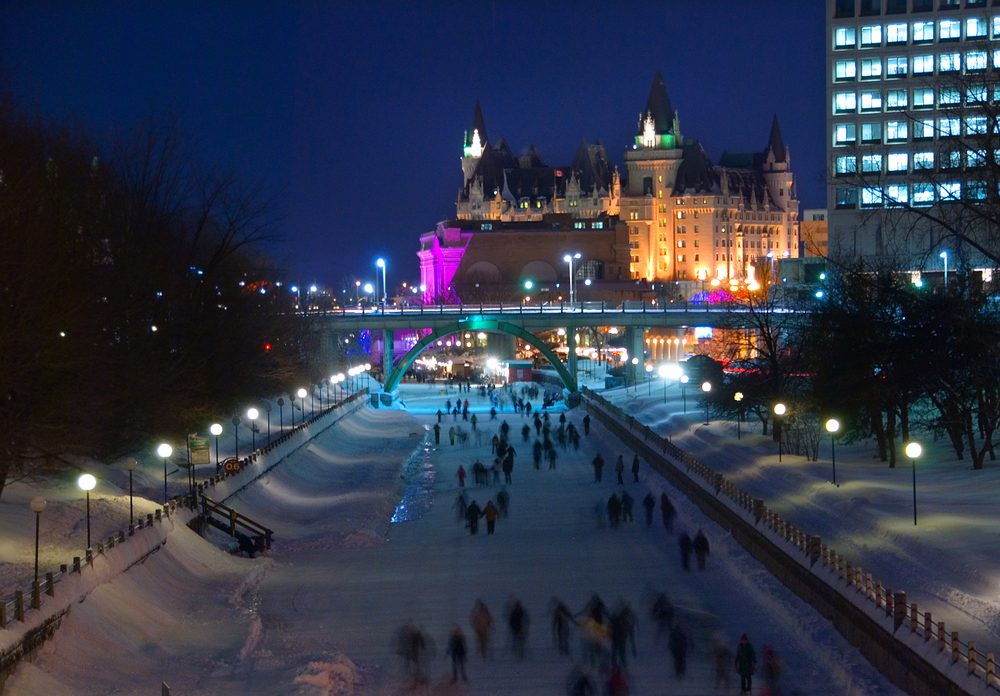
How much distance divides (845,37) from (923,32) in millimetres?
3852

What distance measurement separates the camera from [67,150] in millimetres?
30984

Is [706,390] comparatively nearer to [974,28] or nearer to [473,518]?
[473,518]

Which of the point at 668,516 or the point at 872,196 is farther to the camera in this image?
the point at 872,196

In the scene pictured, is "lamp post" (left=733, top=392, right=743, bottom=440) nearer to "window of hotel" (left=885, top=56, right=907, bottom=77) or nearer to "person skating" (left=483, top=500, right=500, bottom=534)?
"person skating" (left=483, top=500, right=500, bottom=534)

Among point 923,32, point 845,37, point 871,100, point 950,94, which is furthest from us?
point 845,37

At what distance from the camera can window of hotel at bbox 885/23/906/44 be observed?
63281 millimetres

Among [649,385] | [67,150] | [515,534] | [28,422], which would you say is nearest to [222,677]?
[28,422]

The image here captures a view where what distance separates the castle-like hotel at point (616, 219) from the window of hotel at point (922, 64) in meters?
56.6

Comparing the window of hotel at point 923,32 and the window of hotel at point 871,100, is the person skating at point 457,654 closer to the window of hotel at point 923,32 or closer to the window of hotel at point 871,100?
the window of hotel at point 871,100

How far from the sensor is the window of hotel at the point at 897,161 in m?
61.6

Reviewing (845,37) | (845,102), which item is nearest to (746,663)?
(845,102)

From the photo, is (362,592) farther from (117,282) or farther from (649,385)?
(649,385)

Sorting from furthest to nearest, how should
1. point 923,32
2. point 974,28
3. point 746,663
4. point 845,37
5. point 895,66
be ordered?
point 845,37 < point 895,66 < point 923,32 < point 974,28 < point 746,663

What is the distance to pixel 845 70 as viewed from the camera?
212 ft
